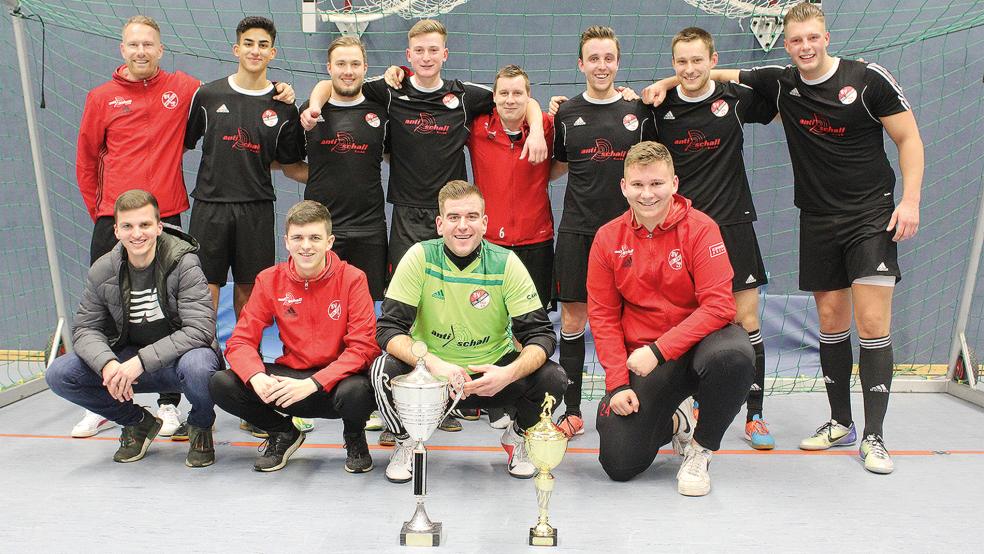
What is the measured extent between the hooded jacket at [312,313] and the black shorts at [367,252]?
0.48 m

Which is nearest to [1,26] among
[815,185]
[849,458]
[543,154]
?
[543,154]

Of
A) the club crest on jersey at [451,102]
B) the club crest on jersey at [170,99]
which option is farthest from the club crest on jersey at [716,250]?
the club crest on jersey at [170,99]

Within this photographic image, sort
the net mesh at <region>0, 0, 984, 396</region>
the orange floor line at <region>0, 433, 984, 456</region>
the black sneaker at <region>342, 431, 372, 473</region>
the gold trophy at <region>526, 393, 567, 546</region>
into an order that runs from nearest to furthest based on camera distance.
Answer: the gold trophy at <region>526, 393, 567, 546</region>
the black sneaker at <region>342, 431, 372, 473</region>
the orange floor line at <region>0, 433, 984, 456</region>
the net mesh at <region>0, 0, 984, 396</region>

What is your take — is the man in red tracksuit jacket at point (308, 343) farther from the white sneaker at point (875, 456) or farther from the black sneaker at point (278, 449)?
the white sneaker at point (875, 456)

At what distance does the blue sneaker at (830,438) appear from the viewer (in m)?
3.05

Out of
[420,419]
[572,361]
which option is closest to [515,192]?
[572,361]

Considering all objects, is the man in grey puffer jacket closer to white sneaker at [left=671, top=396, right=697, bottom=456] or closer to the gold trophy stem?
the gold trophy stem

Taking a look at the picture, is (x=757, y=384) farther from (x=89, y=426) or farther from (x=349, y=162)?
(x=89, y=426)

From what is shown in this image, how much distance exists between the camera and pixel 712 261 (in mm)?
2590

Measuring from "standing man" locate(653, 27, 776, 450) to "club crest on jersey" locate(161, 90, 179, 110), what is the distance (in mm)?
1949

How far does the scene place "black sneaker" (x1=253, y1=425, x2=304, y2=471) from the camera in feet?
8.96

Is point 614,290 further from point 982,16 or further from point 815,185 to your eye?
point 982,16

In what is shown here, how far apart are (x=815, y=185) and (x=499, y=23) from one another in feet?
8.13

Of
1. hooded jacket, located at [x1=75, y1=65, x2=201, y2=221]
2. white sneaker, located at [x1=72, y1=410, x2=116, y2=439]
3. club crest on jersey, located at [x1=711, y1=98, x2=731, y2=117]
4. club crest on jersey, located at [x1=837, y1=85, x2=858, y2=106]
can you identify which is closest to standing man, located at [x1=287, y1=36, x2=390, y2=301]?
hooded jacket, located at [x1=75, y1=65, x2=201, y2=221]
